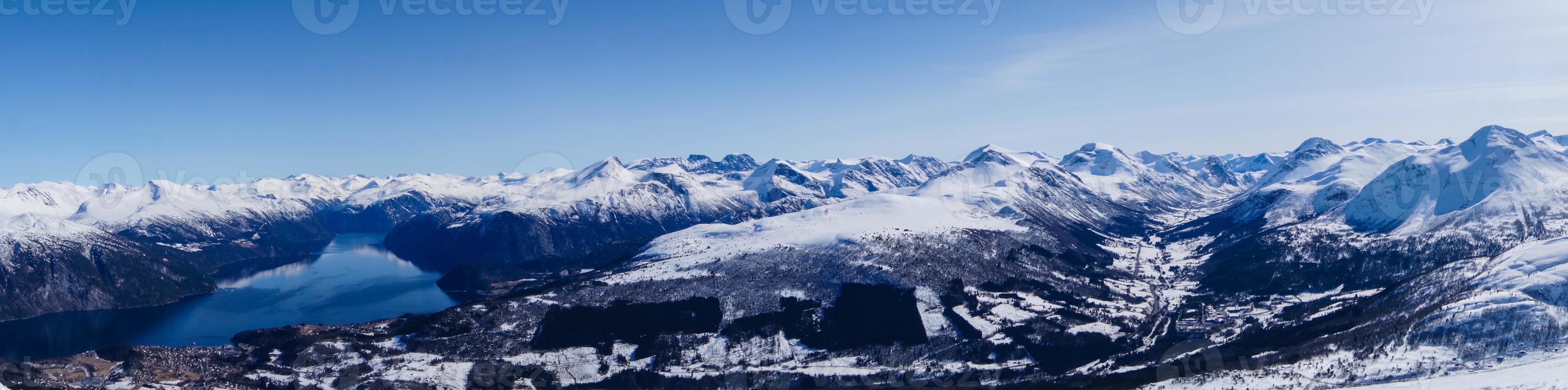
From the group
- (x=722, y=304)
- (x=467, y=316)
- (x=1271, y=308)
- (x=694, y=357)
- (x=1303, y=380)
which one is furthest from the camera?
(x=1271, y=308)

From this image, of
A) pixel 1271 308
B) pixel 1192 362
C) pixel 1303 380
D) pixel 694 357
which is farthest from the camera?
pixel 1271 308

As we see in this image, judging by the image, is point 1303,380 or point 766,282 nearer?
point 1303,380

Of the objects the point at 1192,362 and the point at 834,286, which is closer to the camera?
the point at 1192,362

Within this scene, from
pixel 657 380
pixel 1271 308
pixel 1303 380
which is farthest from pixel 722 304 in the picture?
pixel 1271 308

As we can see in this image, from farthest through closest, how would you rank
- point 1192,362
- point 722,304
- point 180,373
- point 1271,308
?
point 1271,308, point 722,304, point 1192,362, point 180,373

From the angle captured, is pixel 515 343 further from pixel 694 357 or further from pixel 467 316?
pixel 694 357

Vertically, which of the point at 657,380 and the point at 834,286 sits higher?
the point at 834,286

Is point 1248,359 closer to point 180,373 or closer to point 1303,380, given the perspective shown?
point 1303,380

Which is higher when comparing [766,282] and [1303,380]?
[766,282]

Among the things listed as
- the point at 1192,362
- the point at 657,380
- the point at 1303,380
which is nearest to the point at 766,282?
the point at 657,380
